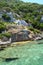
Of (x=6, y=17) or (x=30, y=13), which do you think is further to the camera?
(x=30, y=13)

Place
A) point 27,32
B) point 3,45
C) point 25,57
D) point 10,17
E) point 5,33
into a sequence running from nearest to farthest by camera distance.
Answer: point 25,57, point 3,45, point 5,33, point 27,32, point 10,17

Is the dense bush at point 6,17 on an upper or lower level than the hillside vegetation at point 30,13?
upper

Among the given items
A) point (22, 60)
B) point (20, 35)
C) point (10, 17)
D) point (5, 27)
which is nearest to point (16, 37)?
point (20, 35)

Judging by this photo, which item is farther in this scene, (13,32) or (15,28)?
(15,28)

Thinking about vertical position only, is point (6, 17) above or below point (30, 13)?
above

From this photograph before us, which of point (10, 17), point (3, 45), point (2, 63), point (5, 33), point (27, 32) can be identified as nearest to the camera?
point (2, 63)

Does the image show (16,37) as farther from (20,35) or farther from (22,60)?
(22,60)

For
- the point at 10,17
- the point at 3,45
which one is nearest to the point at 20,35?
the point at 3,45

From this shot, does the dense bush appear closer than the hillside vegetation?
Yes

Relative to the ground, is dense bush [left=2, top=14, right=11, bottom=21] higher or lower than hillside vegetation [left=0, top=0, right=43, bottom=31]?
higher

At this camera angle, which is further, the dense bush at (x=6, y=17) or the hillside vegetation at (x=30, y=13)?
the hillside vegetation at (x=30, y=13)

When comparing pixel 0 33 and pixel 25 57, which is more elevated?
pixel 25 57
